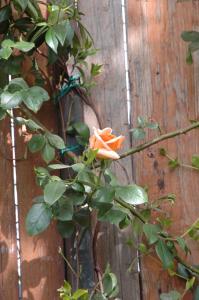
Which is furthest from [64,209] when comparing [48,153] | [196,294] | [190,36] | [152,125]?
[190,36]

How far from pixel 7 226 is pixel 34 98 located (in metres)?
0.40

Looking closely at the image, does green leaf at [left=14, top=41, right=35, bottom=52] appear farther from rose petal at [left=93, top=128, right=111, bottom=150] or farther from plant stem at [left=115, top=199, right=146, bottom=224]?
plant stem at [left=115, top=199, right=146, bottom=224]

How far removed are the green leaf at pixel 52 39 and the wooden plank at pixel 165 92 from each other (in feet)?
1.03

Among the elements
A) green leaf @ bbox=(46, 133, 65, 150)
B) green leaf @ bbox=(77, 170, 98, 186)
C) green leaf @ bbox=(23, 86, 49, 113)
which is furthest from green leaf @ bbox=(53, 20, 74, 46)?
A: green leaf @ bbox=(77, 170, 98, 186)

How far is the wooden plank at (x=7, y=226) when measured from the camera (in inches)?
62.4

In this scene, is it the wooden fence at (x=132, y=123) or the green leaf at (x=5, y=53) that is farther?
the wooden fence at (x=132, y=123)

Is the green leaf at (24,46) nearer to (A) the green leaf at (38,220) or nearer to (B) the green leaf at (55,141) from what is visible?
(B) the green leaf at (55,141)

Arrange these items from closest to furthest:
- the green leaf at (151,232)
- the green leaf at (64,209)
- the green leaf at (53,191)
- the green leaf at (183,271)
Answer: the green leaf at (53,191) < the green leaf at (64,209) < the green leaf at (151,232) < the green leaf at (183,271)

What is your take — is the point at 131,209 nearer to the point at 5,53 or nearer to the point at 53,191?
the point at 53,191

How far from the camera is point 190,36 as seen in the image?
1686 mm

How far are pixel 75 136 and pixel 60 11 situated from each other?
0.36 metres

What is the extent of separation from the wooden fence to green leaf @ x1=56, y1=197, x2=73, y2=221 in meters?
0.22

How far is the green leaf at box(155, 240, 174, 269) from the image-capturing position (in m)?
1.55

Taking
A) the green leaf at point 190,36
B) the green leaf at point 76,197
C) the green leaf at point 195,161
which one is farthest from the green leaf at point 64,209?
the green leaf at point 190,36
